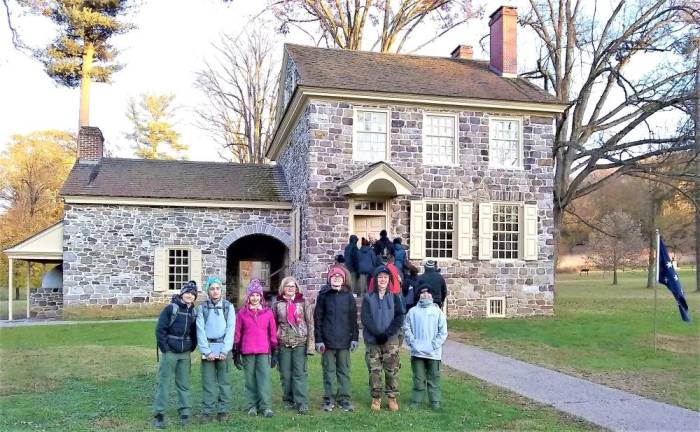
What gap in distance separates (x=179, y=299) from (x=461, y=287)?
11.1 metres

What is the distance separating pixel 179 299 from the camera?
633 centimetres

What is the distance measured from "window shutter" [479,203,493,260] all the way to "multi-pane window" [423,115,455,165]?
1568 millimetres

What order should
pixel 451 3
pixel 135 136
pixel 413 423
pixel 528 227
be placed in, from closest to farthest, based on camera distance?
1. pixel 413 423
2. pixel 528 227
3. pixel 451 3
4. pixel 135 136

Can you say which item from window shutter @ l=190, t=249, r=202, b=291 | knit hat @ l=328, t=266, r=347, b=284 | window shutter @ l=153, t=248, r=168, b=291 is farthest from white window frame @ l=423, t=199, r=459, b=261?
knit hat @ l=328, t=266, r=347, b=284

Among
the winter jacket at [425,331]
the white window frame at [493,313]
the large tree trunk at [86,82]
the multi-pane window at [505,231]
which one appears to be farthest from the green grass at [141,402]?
the large tree trunk at [86,82]

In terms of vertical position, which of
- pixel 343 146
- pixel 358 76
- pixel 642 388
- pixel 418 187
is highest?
pixel 358 76

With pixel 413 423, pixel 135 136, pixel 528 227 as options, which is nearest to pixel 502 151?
pixel 528 227

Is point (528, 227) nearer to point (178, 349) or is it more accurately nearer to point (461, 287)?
point (461, 287)

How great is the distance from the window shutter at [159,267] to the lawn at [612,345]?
27.3ft

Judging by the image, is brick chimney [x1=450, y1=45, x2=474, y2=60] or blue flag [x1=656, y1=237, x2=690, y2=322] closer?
blue flag [x1=656, y1=237, x2=690, y2=322]

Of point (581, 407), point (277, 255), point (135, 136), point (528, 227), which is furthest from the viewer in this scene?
point (135, 136)

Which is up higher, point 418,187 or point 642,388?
point 418,187

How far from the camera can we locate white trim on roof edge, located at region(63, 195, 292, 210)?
56.4 feet

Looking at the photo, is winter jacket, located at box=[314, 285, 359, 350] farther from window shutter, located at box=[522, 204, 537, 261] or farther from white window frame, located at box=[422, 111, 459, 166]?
window shutter, located at box=[522, 204, 537, 261]
